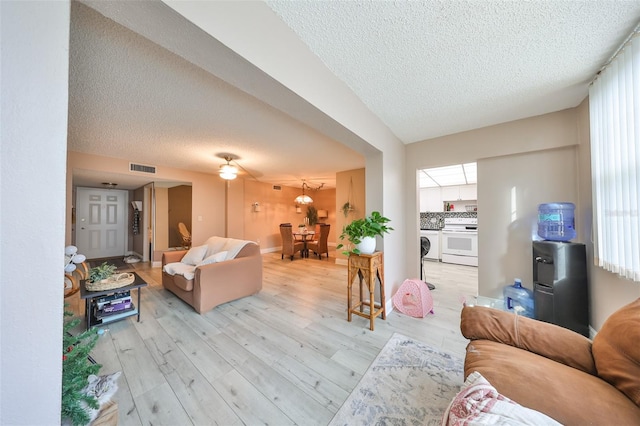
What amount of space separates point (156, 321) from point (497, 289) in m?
4.37

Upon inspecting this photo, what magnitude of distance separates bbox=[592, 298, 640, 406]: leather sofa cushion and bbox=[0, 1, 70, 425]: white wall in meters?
2.19

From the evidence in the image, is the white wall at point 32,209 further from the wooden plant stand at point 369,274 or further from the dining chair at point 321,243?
the dining chair at point 321,243

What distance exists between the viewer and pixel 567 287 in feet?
6.66

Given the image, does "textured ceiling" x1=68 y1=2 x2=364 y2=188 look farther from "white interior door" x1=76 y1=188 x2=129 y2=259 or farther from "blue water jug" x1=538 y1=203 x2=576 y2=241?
"blue water jug" x1=538 y1=203 x2=576 y2=241

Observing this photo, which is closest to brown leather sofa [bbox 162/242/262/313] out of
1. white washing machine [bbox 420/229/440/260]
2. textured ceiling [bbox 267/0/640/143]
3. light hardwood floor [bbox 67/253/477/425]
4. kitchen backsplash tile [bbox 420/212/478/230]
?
light hardwood floor [bbox 67/253/477/425]

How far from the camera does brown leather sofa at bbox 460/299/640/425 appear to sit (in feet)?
2.76

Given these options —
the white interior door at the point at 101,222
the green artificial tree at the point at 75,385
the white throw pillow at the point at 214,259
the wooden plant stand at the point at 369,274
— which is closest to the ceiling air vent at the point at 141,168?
the white throw pillow at the point at 214,259

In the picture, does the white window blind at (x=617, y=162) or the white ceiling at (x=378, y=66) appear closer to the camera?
the white ceiling at (x=378, y=66)

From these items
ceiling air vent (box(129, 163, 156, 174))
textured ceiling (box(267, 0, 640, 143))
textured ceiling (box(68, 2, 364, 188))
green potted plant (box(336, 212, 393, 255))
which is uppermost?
textured ceiling (box(267, 0, 640, 143))

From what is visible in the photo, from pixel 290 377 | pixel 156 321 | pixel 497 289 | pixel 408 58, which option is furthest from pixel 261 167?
pixel 497 289

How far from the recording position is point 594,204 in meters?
1.89

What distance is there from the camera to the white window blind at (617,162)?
1436 millimetres

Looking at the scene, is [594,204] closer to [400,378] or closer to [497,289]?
[497,289]

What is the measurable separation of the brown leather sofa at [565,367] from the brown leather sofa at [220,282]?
271 cm
